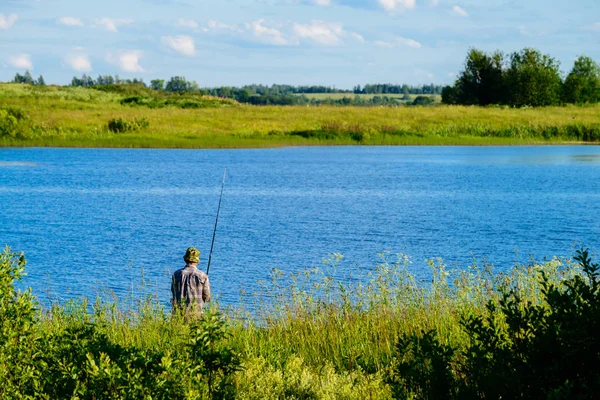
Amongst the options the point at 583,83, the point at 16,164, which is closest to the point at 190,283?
the point at 16,164

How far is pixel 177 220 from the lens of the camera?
27578 mm

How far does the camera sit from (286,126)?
227 ft

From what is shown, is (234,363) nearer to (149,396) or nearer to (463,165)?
(149,396)

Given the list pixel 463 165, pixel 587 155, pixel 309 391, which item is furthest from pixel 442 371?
pixel 587 155

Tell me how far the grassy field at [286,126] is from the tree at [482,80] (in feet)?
54.4

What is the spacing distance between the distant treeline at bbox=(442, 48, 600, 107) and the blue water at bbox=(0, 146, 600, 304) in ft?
141

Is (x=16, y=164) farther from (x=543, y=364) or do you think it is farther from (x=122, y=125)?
(x=543, y=364)

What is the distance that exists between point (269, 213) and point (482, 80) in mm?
77842

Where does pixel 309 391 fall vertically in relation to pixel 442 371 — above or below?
below

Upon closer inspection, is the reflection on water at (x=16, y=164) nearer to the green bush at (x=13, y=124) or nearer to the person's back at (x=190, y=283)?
the green bush at (x=13, y=124)

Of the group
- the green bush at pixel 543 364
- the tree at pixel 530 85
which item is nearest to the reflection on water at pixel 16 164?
the green bush at pixel 543 364

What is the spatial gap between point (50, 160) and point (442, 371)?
47.2 metres

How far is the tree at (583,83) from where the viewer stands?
109250mm

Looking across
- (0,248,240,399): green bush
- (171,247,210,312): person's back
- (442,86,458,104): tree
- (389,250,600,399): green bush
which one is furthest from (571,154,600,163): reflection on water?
(0,248,240,399): green bush
